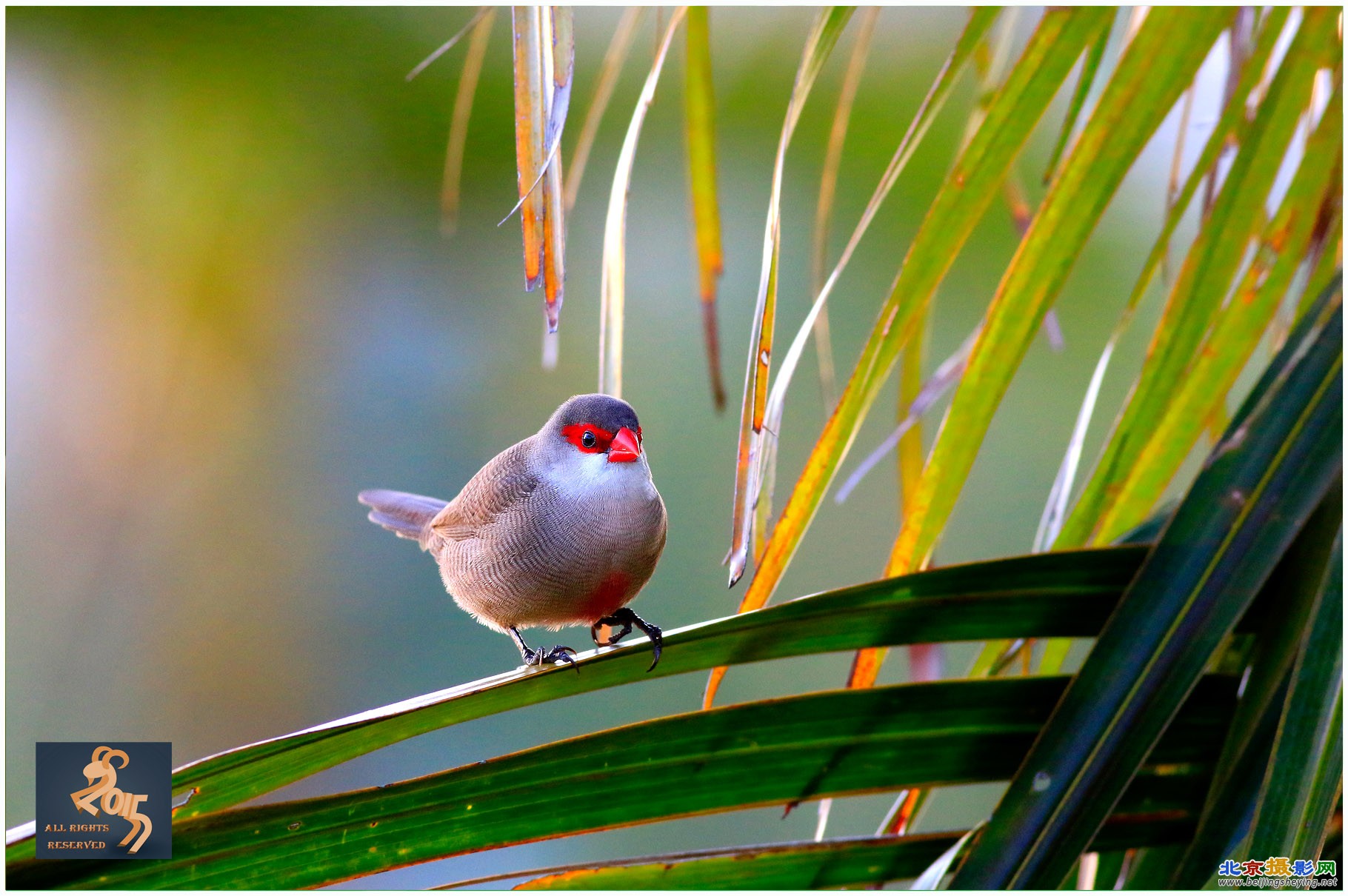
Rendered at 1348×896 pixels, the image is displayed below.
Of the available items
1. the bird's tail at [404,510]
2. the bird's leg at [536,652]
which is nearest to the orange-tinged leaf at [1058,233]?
the bird's leg at [536,652]

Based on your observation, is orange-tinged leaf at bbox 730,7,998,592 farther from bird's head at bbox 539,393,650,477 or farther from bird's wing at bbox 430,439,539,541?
bird's wing at bbox 430,439,539,541

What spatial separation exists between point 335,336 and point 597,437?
1023 mm

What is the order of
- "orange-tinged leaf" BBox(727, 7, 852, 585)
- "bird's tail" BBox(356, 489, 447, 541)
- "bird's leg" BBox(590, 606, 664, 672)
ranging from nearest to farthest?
"orange-tinged leaf" BBox(727, 7, 852, 585), "bird's leg" BBox(590, 606, 664, 672), "bird's tail" BBox(356, 489, 447, 541)

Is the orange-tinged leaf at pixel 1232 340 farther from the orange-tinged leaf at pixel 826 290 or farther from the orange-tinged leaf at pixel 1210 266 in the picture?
the orange-tinged leaf at pixel 826 290

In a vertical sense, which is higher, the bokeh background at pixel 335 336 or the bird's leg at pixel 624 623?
the bokeh background at pixel 335 336

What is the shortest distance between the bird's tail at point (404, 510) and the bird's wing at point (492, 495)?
0.08m

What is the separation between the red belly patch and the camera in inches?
39.0

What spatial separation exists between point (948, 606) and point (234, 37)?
1.50 metres

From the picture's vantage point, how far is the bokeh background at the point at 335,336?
1.42 m

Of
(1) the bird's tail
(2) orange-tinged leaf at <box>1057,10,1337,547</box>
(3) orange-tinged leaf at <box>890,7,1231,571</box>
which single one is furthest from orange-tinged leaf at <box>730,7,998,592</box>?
(1) the bird's tail

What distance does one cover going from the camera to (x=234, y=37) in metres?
1.57

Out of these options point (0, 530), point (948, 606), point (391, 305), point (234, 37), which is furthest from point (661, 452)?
point (234, 37)

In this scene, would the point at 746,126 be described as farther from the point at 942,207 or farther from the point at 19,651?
the point at 19,651

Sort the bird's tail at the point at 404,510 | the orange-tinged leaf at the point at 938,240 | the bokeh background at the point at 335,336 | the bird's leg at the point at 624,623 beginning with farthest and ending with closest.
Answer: the bokeh background at the point at 335,336 < the bird's tail at the point at 404,510 < the bird's leg at the point at 624,623 < the orange-tinged leaf at the point at 938,240
